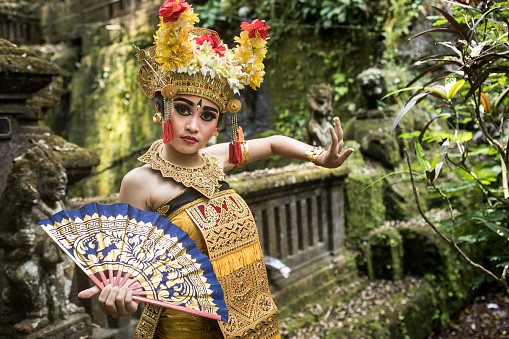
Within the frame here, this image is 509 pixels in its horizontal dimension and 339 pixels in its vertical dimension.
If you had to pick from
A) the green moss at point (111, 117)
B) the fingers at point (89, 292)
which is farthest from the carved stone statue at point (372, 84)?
the green moss at point (111, 117)

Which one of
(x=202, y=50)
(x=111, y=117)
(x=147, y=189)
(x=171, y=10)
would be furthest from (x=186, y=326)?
(x=111, y=117)

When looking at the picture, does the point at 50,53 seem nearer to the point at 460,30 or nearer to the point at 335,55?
the point at 335,55

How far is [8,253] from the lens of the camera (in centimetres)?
228

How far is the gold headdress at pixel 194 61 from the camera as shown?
5.67 ft

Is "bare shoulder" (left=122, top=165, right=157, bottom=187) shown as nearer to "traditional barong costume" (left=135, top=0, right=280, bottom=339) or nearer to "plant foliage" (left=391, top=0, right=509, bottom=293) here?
"traditional barong costume" (left=135, top=0, right=280, bottom=339)

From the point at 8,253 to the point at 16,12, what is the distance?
1058cm

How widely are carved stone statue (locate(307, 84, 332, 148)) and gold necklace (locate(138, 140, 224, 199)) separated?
9.91ft

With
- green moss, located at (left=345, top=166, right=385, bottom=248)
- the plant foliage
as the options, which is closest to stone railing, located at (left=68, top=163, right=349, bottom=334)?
green moss, located at (left=345, top=166, right=385, bottom=248)

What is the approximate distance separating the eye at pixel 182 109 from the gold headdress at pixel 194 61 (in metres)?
0.04

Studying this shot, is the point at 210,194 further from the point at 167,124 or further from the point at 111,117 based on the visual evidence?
the point at 111,117

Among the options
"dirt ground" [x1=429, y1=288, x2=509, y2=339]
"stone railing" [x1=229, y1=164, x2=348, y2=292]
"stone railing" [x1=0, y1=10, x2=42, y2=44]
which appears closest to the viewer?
"stone railing" [x1=229, y1=164, x2=348, y2=292]

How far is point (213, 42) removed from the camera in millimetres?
1934

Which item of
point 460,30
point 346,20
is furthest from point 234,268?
point 346,20

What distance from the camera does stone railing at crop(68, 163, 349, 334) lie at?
378 cm
